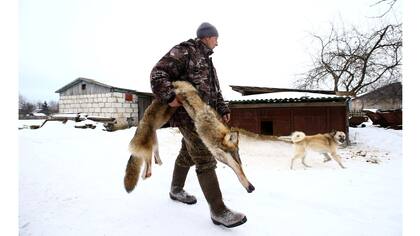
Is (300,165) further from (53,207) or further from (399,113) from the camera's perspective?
(53,207)

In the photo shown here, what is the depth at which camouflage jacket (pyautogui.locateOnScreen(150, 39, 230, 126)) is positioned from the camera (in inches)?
49.8

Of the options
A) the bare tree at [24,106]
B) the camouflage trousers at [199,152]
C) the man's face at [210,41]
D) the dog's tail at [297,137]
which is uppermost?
the man's face at [210,41]

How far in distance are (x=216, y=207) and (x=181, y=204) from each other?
34 centimetres

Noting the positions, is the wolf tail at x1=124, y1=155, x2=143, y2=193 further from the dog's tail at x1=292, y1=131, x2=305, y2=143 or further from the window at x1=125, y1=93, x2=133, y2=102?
the dog's tail at x1=292, y1=131, x2=305, y2=143

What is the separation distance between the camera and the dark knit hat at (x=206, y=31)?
1437mm

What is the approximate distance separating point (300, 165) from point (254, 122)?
1.77m

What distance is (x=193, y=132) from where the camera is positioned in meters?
1.33

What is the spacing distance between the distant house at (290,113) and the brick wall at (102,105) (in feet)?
8.55

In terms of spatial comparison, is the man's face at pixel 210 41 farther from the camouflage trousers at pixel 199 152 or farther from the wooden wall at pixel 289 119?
the wooden wall at pixel 289 119

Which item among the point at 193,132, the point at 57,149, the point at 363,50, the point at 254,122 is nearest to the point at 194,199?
the point at 193,132

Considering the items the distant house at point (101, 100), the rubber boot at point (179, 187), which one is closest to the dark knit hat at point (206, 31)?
the rubber boot at point (179, 187)

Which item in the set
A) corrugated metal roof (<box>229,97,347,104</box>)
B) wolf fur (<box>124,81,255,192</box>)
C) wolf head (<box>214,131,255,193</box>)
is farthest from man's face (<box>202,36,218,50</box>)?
corrugated metal roof (<box>229,97,347,104</box>)

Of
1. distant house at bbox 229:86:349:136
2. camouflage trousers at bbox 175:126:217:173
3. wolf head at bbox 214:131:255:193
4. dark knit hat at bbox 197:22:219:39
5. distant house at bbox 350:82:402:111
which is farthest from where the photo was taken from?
distant house at bbox 229:86:349:136

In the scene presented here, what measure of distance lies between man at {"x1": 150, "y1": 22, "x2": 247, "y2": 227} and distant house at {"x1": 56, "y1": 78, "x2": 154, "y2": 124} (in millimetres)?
862
